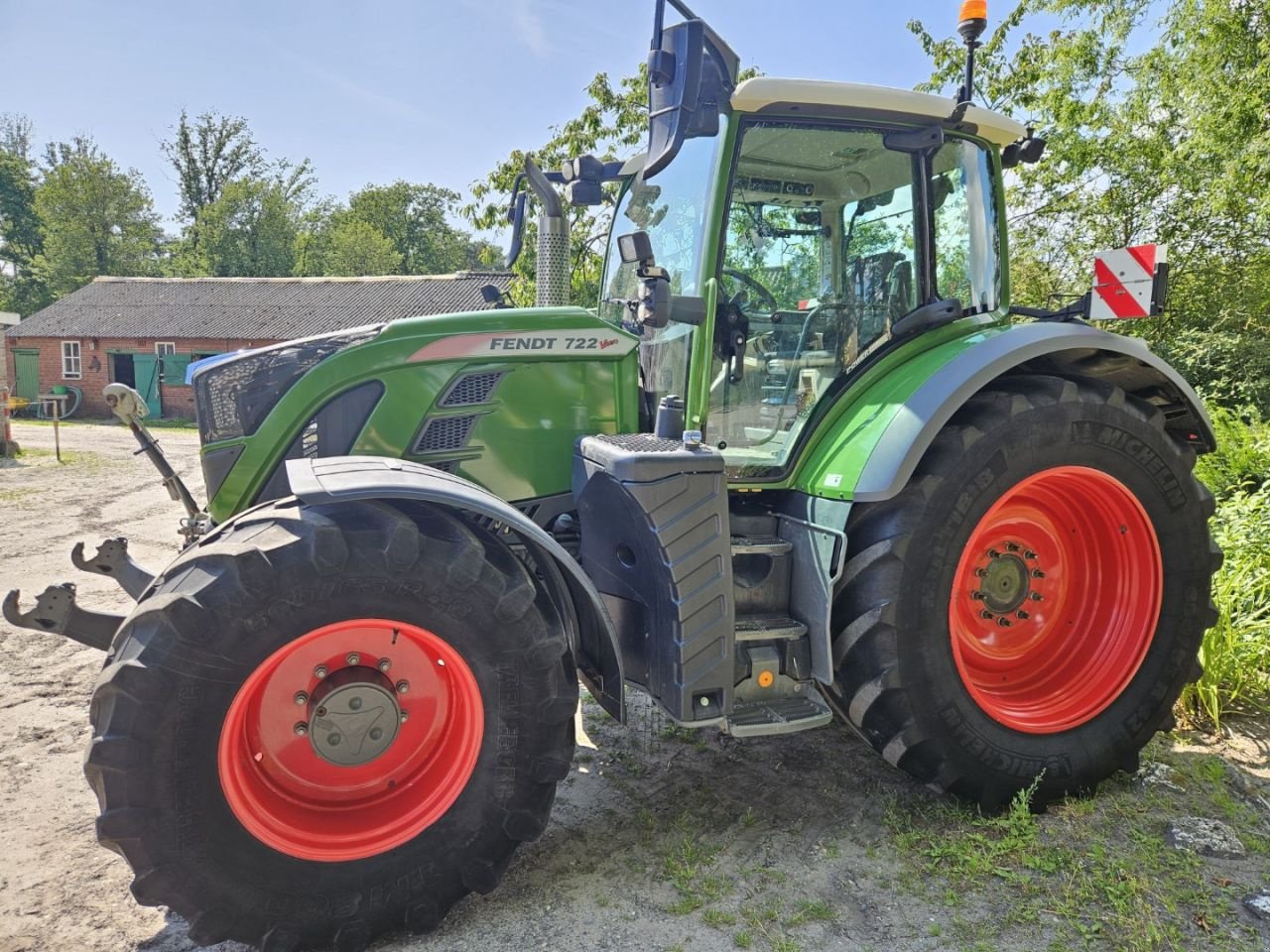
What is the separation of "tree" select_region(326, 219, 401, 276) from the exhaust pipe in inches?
1684

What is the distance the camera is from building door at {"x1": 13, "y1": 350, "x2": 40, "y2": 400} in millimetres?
28750

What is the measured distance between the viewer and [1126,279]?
6.34 m

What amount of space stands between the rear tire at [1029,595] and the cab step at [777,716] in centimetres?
13

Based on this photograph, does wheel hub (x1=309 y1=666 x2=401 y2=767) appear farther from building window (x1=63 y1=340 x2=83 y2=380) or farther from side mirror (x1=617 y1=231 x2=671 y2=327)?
building window (x1=63 y1=340 x2=83 y2=380)

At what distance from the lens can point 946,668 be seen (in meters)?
2.89

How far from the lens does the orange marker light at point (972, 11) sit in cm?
315

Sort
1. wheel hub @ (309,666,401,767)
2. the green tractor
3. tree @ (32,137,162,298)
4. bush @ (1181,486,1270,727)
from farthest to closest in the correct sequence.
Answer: tree @ (32,137,162,298)
bush @ (1181,486,1270,727)
wheel hub @ (309,666,401,767)
the green tractor

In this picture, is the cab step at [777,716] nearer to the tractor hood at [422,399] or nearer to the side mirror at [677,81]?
the tractor hood at [422,399]

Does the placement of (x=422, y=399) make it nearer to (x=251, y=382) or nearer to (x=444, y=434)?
(x=444, y=434)

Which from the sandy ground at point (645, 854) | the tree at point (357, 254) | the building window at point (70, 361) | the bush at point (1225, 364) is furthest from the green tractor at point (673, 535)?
the tree at point (357, 254)

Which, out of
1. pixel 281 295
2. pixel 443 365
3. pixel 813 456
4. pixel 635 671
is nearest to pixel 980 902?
pixel 635 671

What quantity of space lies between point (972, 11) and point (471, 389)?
7.61ft

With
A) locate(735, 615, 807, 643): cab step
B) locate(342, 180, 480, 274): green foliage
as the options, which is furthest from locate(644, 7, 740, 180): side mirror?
locate(342, 180, 480, 274): green foliage

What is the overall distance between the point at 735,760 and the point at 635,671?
96cm
